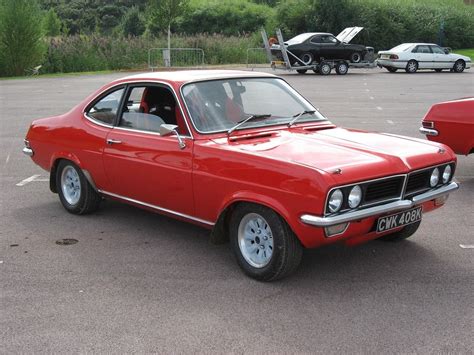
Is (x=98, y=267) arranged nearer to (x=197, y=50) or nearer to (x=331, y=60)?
(x=331, y=60)

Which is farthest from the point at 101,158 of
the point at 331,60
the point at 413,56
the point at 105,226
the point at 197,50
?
the point at 197,50

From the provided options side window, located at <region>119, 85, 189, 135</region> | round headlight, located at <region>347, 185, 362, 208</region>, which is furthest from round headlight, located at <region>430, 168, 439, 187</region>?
side window, located at <region>119, 85, 189, 135</region>

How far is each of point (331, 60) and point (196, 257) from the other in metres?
26.2

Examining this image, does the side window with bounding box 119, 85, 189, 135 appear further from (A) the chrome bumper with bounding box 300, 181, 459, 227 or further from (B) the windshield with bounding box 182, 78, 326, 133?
(A) the chrome bumper with bounding box 300, 181, 459, 227

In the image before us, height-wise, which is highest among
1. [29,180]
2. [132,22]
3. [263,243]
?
[132,22]

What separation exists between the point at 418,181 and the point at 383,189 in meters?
0.45

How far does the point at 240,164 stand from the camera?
15.2 ft

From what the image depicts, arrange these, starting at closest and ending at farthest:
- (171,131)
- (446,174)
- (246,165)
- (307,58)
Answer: (246,165) < (446,174) < (171,131) < (307,58)

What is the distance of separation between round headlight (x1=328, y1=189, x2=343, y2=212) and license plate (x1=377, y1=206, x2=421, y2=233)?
0.44m

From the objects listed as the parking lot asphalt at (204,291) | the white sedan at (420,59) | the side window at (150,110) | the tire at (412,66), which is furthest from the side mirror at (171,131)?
the tire at (412,66)

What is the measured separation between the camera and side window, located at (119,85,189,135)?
219 inches

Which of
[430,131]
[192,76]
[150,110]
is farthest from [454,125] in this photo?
[150,110]

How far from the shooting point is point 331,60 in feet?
98.9

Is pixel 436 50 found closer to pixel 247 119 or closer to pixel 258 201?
pixel 247 119
